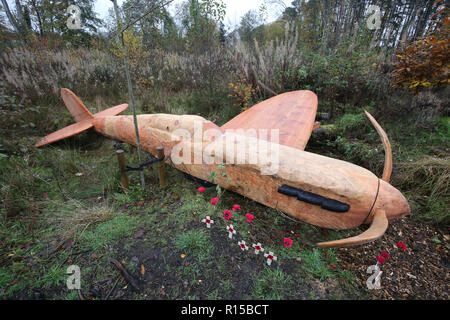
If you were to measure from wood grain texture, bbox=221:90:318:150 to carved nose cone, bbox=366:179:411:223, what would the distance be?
1.06 metres

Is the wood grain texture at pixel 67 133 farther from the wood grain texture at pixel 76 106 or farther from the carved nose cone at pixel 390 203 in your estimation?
the carved nose cone at pixel 390 203

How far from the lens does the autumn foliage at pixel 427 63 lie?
3261 mm

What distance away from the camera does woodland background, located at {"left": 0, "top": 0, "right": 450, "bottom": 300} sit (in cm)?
276

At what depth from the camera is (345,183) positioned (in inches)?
68.3

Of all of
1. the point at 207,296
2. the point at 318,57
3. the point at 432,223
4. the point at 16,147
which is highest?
the point at 318,57

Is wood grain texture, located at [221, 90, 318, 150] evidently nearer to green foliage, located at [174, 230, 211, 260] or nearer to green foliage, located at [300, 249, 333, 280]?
green foliage, located at [300, 249, 333, 280]

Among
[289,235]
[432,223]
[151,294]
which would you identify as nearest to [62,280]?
[151,294]

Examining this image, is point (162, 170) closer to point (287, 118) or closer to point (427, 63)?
point (287, 118)

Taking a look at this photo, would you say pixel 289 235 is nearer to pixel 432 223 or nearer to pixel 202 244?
pixel 202 244

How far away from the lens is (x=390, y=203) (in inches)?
68.6

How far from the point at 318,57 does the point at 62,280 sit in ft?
20.3

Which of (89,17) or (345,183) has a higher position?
(89,17)

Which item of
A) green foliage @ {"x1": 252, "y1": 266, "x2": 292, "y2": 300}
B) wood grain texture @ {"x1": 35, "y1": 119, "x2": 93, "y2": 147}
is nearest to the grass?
green foliage @ {"x1": 252, "y1": 266, "x2": 292, "y2": 300}

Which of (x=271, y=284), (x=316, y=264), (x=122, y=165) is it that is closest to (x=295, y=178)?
(x=316, y=264)
